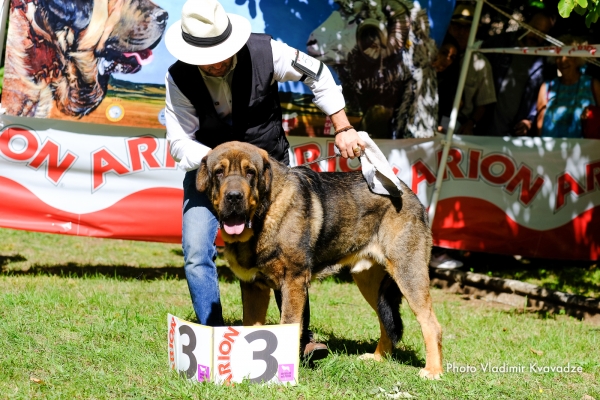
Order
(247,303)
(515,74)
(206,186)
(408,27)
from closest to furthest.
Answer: (206,186) → (247,303) → (408,27) → (515,74)

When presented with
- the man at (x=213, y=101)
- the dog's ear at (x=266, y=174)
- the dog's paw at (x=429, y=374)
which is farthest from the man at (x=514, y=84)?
the dog's ear at (x=266, y=174)

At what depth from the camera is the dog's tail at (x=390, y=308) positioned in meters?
5.31

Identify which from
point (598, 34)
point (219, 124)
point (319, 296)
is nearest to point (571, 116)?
point (598, 34)

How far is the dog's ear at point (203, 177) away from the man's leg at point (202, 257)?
25cm

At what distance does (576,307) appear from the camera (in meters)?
7.14

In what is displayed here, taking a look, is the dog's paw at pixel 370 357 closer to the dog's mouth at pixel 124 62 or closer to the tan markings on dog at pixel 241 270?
the tan markings on dog at pixel 241 270

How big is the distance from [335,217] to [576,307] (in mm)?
3360

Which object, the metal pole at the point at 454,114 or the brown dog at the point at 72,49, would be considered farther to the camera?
the metal pole at the point at 454,114

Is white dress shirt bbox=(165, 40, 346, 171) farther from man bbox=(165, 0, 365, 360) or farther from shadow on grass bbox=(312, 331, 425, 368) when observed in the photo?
shadow on grass bbox=(312, 331, 425, 368)

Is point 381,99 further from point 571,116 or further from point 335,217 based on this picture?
point 335,217

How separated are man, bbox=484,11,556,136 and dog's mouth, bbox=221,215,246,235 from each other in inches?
221

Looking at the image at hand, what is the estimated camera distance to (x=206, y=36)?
4594mm

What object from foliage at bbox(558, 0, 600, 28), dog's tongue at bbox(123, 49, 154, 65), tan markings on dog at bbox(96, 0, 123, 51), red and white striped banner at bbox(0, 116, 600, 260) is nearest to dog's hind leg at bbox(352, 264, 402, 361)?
foliage at bbox(558, 0, 600, 28)

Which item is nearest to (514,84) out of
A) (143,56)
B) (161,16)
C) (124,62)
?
(161,16)
